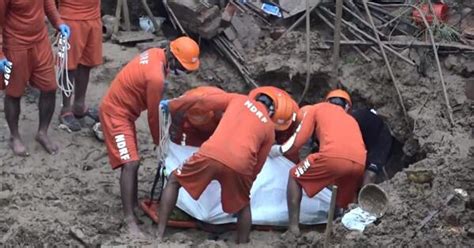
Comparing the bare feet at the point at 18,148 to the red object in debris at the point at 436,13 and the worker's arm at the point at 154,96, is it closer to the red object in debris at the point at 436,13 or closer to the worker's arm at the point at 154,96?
the worker's arm at the point at 154,96

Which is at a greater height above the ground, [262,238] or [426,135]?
[426,135]

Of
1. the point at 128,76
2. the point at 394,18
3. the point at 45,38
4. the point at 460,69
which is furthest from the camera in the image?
the point at 394,18

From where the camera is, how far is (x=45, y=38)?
9.77 metres

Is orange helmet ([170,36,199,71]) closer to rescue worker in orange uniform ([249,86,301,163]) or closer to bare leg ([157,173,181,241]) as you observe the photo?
rescue worker in orange uniform ([249,86,301,163])

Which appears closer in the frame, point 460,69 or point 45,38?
point 45,38

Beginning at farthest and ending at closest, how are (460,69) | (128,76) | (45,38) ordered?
(460,69), (45,38), (128,76)

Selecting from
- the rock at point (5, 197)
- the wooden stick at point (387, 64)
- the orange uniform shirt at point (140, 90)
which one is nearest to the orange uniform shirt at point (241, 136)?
the orange uniform shirt at point (140, 90)

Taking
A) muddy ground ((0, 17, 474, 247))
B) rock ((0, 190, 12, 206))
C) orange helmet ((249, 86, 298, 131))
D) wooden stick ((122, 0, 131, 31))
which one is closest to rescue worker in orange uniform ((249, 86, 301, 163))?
orange helmet ((249, 86, 298, 131))

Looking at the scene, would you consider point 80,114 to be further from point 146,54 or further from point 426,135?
point 426,135

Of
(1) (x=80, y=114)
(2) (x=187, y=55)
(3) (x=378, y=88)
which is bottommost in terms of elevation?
(1) (x=80, y=114)

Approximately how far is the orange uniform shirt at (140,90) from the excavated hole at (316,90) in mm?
2657

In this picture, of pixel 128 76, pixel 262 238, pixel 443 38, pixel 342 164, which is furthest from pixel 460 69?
pixel 128 76

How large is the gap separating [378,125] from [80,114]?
10.0 ft

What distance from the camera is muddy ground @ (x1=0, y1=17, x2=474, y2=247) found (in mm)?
8297
